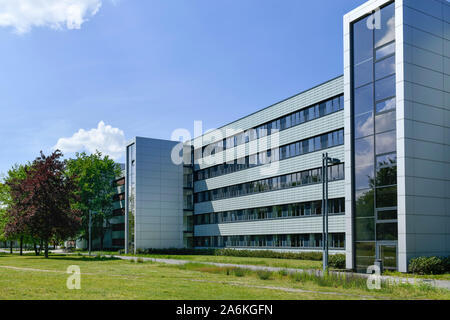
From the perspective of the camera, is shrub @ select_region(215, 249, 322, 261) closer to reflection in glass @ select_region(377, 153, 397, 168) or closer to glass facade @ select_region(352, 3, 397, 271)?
glass facade @ select_region(352, 3, 397, 271)

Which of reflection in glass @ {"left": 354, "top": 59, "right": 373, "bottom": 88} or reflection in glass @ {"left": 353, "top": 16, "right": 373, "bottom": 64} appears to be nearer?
reflection in glass @ {"left": 354, "top": 59, "right": 373, "bottom": 88}

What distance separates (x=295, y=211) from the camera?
168ft

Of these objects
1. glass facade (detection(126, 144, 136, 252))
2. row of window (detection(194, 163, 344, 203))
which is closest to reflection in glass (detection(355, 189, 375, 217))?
row of window (detection(194, 163, 344, 203))

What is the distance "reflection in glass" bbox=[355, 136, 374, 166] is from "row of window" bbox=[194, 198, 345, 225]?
1210 cm

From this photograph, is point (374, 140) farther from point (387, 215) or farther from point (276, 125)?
point (276, 125)

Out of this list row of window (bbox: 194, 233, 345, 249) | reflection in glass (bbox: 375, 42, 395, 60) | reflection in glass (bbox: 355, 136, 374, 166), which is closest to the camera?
reflection in glass (bbox: 375, 42, 395, 60)

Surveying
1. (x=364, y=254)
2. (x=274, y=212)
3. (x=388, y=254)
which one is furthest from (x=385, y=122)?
(x=274, y=212)

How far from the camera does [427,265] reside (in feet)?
91.4

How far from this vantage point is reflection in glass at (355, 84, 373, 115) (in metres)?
32.4

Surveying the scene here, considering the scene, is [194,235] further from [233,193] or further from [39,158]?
[39,158]

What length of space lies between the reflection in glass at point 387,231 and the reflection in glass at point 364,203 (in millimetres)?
1123

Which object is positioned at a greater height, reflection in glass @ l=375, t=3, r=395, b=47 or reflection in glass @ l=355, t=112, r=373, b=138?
reflection in glass @ l=375, t=3, r=395, b=47

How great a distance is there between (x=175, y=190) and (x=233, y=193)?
40.5 ft
